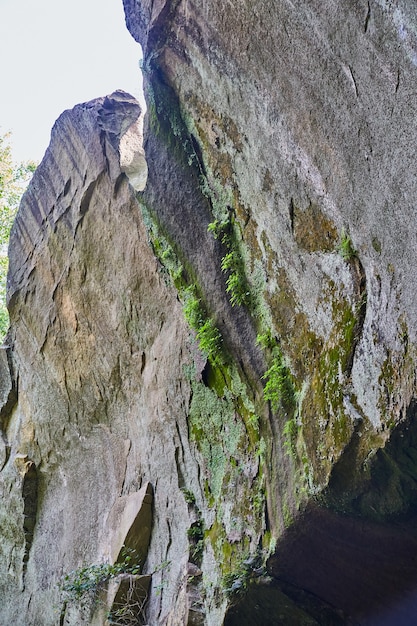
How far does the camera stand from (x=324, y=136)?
3232 mm

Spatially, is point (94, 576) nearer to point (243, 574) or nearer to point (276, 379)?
point (243, 574)

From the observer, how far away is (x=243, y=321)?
459 cm

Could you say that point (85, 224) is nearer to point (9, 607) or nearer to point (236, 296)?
point (236, 296)

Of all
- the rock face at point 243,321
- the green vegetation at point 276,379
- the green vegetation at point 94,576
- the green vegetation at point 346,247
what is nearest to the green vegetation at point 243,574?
the rock face at point 243,321

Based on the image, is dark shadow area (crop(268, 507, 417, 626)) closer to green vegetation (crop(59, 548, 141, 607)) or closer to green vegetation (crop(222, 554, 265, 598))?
green vegetation (crop(222, 554, 265, 598))

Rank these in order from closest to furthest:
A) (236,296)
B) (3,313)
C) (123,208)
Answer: (236,296) → (123,208) → (3,313)

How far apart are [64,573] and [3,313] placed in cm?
1245

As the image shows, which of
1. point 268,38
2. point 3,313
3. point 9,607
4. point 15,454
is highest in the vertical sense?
point 3,313

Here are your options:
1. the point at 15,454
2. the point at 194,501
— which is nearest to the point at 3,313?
the point at 15,454

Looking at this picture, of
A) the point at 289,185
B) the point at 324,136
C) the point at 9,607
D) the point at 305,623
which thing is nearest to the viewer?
the point at 324,136

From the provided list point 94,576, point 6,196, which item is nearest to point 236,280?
point 94,576

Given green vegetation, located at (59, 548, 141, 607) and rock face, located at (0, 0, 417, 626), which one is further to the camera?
green vegetation, located at (59, 548, 141, 607)

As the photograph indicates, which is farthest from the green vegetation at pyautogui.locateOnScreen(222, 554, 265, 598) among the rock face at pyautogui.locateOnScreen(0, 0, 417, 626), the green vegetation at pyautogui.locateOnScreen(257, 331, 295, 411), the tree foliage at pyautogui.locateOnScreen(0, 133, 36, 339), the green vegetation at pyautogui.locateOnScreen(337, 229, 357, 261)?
the tree foliage at pyautogui.locateOnScreen(0, 133, 36, 339)

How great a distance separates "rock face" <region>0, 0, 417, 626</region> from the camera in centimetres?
299
